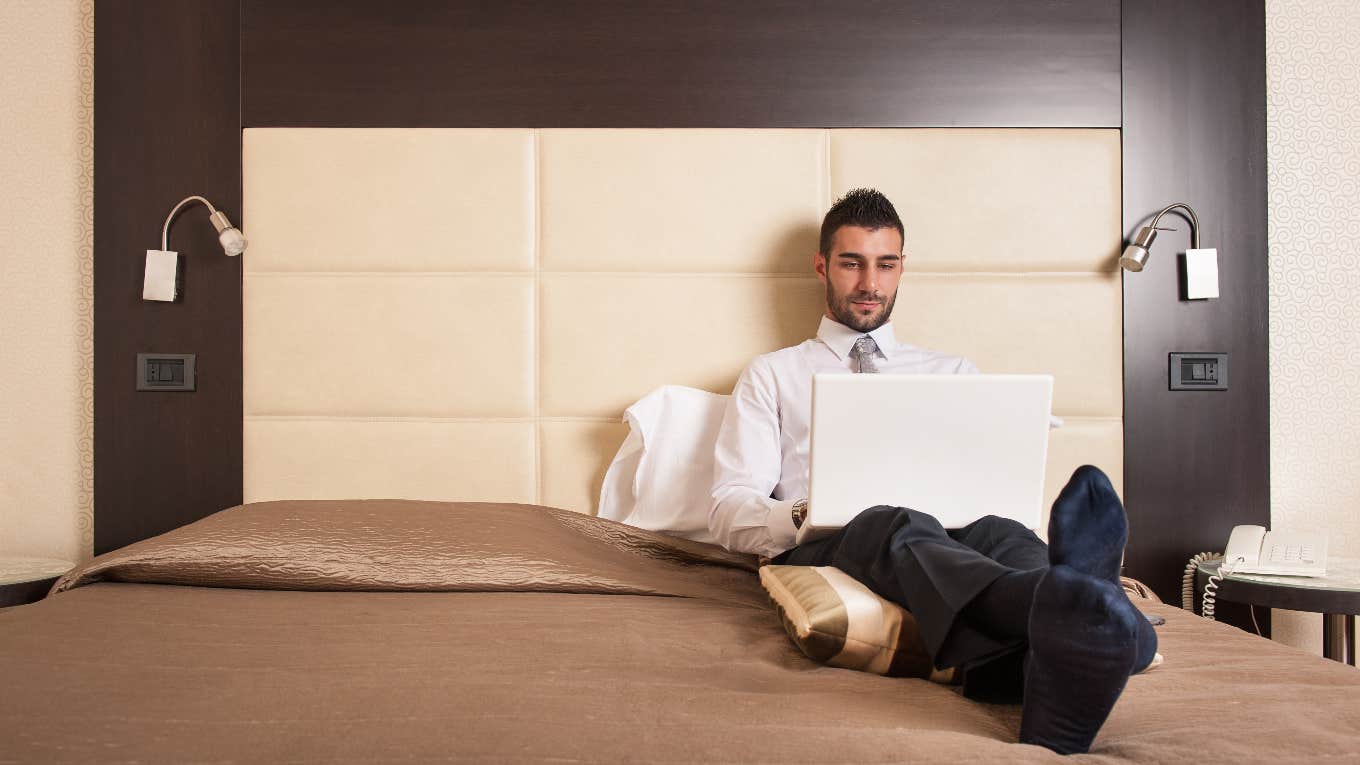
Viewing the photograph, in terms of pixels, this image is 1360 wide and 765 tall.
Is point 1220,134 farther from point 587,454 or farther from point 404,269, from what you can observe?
point 404,269

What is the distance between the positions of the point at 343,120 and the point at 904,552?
1.73m

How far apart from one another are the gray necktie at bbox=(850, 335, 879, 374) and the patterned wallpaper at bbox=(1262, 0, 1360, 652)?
2.99ft

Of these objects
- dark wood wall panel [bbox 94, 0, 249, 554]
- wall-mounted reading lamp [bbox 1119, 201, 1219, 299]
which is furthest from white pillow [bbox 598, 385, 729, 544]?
wall-mounted reading lamp [bbox 1119, 201, 1219, 299]

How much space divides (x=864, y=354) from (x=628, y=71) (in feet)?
2.93

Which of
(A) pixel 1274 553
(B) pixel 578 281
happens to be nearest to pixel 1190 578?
(A) pixel 1274 553

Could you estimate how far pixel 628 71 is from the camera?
2215mm

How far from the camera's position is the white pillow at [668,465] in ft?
6.61

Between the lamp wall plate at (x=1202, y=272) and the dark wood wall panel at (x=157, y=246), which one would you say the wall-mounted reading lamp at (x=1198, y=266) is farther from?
the dark wood wall panel at (x=157, y=246)

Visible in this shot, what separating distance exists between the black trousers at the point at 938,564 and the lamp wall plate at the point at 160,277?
164cm

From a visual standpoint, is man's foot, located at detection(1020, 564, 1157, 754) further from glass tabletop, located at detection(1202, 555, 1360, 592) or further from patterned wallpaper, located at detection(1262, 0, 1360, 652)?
patterned wallpaper, located at detection(1262, 0, 1360, 652)

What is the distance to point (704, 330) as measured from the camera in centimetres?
220

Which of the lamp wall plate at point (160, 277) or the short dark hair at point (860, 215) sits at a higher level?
the short dark hair at point (860, 215)

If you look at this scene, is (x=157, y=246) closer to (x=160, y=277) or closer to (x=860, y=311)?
(x=160, y=277)

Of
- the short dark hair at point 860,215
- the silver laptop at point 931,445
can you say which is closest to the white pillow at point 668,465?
the short dark hair at point 860,215
